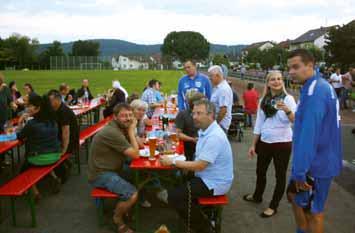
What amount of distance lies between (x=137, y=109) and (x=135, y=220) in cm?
167

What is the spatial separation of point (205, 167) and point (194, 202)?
1.39 feet

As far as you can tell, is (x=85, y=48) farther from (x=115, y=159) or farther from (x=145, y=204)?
(x=115, y=159)

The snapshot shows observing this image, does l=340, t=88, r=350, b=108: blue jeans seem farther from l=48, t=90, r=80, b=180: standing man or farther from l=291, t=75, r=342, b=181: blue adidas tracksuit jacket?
l=291, t=75, r=342, b=181: blue adidas tracksuit jacket

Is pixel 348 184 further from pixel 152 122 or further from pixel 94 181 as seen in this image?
pixel 94 181

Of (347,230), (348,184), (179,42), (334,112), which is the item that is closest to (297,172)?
(334,112)

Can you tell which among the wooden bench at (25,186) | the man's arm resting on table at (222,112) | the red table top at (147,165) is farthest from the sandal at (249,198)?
the wooden bench at (25,186)

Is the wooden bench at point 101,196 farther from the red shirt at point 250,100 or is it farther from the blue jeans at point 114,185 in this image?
the red shirt at point 250,100

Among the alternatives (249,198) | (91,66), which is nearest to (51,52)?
(91,66)

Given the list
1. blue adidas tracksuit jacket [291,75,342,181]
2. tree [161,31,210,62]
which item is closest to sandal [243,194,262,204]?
blue adidas tracksuit jacket [291,75,342,181]

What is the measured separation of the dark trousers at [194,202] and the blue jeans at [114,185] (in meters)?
0.50

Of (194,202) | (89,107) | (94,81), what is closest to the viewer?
(194,202)

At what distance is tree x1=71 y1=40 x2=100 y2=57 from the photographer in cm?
10511

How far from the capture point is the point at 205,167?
3.46 meters

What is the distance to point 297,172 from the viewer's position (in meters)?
2.63
